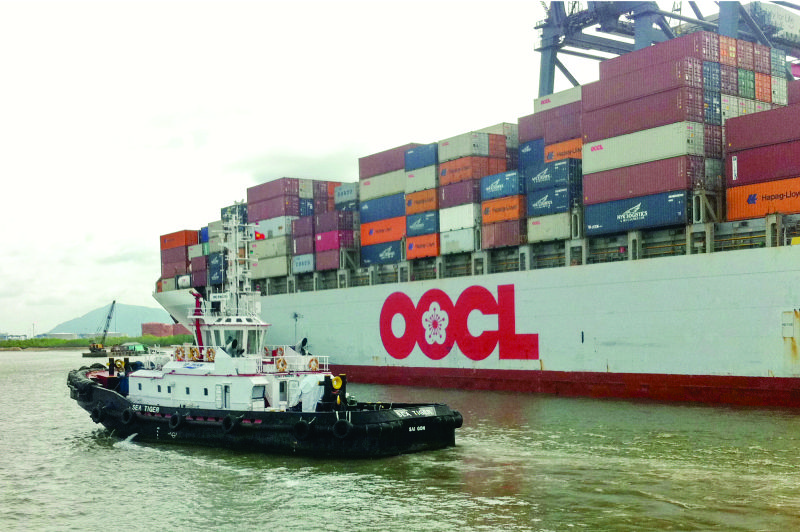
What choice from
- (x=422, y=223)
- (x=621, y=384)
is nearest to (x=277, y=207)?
(x=422, y=223)

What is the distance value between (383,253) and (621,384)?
16.1 m

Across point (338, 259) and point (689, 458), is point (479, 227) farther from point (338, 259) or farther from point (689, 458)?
point (689, 458)

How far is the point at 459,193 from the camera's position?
3697 cm

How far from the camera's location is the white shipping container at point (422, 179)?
38.7 meters

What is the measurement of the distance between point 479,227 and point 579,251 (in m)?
6.02

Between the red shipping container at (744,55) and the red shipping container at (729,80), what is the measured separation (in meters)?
0.45

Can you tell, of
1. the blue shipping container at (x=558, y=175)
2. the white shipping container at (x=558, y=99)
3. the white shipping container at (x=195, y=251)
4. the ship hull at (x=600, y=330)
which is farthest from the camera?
the white shipping container at (x=195, y=251)

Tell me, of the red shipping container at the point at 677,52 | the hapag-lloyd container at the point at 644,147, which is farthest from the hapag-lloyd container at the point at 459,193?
the red shipping container at the point at 677,52

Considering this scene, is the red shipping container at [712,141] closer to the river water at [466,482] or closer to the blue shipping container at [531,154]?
the blue shipping container at [531,154]

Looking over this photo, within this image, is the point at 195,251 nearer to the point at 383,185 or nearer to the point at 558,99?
the point at 383,185

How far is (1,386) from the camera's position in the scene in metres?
45.9

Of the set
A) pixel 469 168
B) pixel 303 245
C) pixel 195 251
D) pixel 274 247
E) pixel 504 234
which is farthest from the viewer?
pixel 195 251

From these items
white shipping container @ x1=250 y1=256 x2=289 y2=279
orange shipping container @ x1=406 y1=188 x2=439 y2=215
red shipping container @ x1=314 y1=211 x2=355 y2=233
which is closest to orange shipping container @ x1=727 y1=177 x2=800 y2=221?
orange shipping container @ x1=406 y1=188 x2=439 y2=215

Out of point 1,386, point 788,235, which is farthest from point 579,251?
point 1,386
